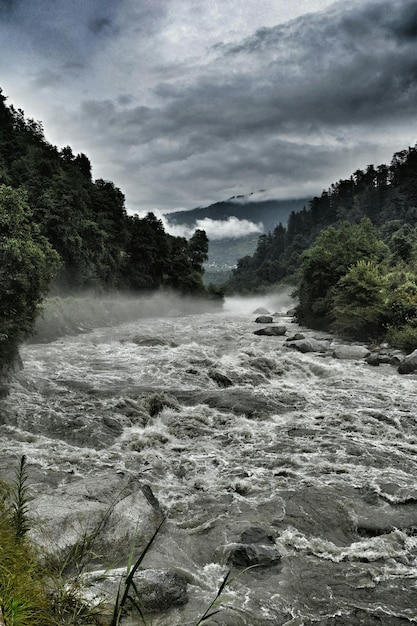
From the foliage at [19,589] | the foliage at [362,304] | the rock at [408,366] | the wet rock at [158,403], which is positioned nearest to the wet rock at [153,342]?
the wet rock at [158,403]

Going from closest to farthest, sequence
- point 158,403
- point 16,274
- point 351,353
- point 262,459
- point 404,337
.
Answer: point 262,459 < point 16,274 < point 158,403 < point 351,353 < point 404,337

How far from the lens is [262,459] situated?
944 cm

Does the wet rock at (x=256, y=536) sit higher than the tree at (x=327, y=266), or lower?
lower

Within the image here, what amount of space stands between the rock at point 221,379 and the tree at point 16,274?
7.26 m

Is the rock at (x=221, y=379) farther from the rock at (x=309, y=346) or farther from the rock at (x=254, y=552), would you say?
the rock at (x=254, y=552)

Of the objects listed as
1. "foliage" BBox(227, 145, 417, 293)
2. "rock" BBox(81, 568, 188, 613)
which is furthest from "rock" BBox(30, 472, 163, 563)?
"foliage" BBox(227, 145, 417, 293)

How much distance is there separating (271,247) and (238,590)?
134761 mm

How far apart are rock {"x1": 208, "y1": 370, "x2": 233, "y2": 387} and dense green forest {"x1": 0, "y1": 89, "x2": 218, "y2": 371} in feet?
23.7

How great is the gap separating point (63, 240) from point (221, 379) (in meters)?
23.9

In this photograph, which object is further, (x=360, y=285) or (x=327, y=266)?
(x=327, y=266)

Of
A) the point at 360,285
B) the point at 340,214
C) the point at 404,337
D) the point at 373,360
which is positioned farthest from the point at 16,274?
the point at 340,214

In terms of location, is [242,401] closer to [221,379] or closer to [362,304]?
[221,379]

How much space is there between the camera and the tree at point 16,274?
1248 cm

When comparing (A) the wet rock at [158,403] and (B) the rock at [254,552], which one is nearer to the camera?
(B) the rock at [254,552]
